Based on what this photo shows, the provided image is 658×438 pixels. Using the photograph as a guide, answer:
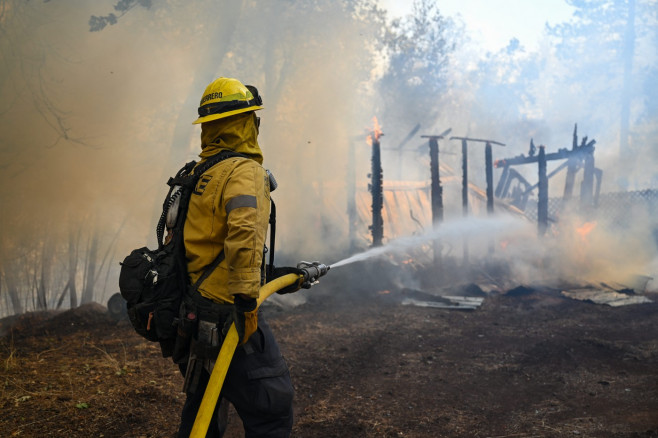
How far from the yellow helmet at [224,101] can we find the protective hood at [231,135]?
0.06m

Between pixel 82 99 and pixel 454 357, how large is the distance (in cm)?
857

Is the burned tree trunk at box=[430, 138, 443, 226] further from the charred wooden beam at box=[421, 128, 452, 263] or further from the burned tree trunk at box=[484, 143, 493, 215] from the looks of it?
the burned tree trunk at box=[484, 143, 493, 215]

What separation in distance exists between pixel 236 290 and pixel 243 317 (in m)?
0.17

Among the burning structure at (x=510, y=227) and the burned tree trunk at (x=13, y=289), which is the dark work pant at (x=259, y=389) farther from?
the burned tree trunk at (x=13, y=289)

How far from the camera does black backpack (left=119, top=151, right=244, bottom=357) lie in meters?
2.44

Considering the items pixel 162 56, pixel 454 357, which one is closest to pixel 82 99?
pixel 162 56

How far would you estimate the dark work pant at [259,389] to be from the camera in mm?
2381

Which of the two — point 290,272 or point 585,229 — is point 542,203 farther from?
point 290,272

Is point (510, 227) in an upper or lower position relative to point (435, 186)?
lower

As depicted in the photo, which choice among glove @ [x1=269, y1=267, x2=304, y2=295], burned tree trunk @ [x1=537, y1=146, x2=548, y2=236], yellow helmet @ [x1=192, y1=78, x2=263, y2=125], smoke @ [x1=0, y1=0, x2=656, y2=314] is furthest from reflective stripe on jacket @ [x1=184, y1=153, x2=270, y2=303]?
burned tree trunk @ [x1=537, y1=146, x2=548, y2=236]

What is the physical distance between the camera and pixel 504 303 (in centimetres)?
902

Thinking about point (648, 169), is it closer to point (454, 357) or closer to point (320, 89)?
point (320, 89)

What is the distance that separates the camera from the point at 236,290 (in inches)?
87.4

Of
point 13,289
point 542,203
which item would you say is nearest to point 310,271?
point 13,289
